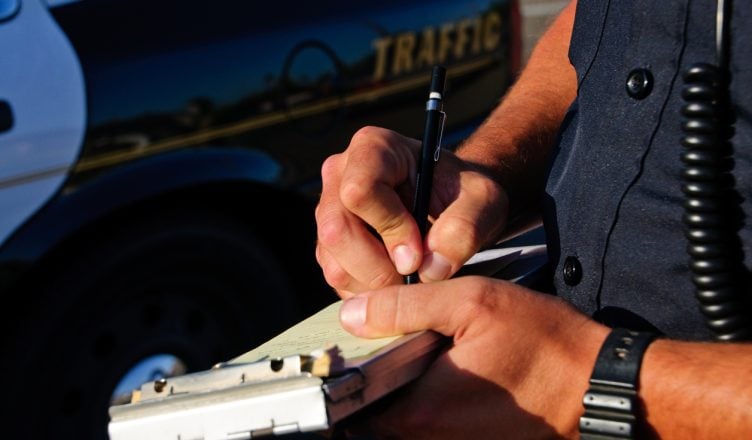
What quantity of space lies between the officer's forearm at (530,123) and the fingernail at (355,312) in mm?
526

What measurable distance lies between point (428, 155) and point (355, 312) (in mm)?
342

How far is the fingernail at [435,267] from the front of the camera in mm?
1495

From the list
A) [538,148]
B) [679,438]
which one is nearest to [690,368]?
[679,438]

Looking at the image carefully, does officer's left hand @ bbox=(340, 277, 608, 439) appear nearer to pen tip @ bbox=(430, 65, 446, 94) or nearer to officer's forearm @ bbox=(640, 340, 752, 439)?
officer's forearm @ bbox=(640, 340, 752, 439)

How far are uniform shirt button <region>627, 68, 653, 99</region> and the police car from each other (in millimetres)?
1962

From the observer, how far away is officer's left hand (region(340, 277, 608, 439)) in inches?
50.4

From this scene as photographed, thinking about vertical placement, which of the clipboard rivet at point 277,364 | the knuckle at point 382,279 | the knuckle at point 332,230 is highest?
the knuckle at point 332,230

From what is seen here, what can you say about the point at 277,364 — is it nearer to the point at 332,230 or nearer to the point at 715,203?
the point at 332,230

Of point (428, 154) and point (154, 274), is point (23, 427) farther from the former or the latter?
point (428, 154)

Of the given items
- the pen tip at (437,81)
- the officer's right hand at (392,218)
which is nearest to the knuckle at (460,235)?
the officer's right hand at (392,218)

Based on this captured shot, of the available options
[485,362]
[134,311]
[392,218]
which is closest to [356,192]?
[392,218]

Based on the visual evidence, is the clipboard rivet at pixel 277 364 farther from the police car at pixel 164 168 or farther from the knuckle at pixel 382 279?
the police car at pixel 164 168

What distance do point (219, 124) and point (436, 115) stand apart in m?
1.79

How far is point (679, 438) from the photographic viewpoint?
127 centimetres
